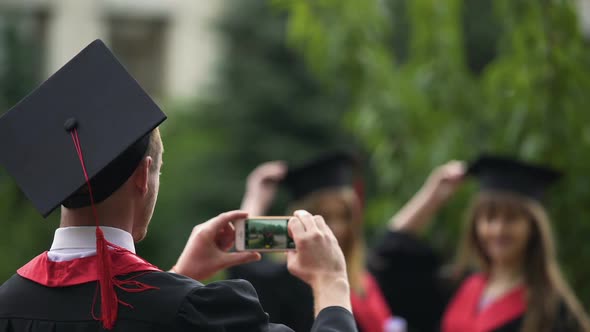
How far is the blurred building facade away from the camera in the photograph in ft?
68.6

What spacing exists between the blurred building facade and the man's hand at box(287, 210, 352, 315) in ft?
59.8

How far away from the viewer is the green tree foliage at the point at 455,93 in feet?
16.0

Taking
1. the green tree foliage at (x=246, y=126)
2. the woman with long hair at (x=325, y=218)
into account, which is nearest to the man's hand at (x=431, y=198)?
the woman with long hair at (x=325, y=218)

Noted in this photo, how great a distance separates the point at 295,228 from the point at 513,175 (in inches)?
98.4

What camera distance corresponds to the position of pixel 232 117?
15.6 meters


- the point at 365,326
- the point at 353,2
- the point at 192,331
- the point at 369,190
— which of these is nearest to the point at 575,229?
the point at 365,326

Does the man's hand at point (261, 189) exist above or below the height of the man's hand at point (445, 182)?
above

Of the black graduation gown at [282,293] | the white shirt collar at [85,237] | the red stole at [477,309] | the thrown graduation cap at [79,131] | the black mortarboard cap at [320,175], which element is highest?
the thrown graduation cap at [79,131]

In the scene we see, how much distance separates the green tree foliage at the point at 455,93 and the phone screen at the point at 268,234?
8.68 feet

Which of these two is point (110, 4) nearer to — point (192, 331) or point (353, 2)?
point (353, 2)

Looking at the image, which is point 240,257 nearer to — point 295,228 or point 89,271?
point 295,228

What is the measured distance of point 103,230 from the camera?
222 centimetres

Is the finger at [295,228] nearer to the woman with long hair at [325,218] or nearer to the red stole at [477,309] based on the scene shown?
the woman with long hair at [325,218]

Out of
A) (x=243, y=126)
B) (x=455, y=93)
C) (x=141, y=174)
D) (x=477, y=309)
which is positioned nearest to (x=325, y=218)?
(x=477, y=309)
